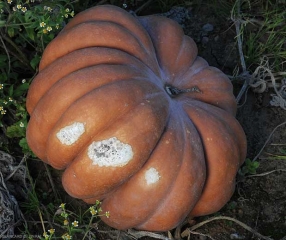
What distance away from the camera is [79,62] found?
240 cm

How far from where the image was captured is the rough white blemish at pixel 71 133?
223cm

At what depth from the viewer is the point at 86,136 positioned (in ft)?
7.35

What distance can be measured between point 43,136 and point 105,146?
Answer: 0.40 meters

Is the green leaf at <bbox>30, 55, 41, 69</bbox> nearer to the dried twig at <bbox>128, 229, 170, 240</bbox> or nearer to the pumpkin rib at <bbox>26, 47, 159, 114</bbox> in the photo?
the pumpkin rib at <bbox>26, 47, 159, 114</bbox>

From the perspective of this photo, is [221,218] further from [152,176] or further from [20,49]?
[20,49]

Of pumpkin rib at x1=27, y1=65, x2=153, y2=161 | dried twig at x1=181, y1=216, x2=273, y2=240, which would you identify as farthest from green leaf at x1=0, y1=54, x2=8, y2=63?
dried twig at x1=181, y1=216, x2=273, y2=240

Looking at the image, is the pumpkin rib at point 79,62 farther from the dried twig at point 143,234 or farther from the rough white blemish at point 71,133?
the dried twig at point 143,234

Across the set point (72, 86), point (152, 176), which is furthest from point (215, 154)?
point (72, 86)

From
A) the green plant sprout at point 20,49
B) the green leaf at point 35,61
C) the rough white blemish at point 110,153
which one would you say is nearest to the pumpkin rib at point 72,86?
the rough white blemish at point 110,153

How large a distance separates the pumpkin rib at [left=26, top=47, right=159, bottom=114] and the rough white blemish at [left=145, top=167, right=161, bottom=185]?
50cm

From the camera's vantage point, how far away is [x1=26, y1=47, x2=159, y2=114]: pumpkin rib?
94.6 inches

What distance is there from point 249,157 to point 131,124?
1.26 m

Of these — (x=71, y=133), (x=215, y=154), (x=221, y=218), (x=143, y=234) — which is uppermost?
(x=71, y=133)

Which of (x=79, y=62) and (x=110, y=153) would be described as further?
(x=79, y=62)
